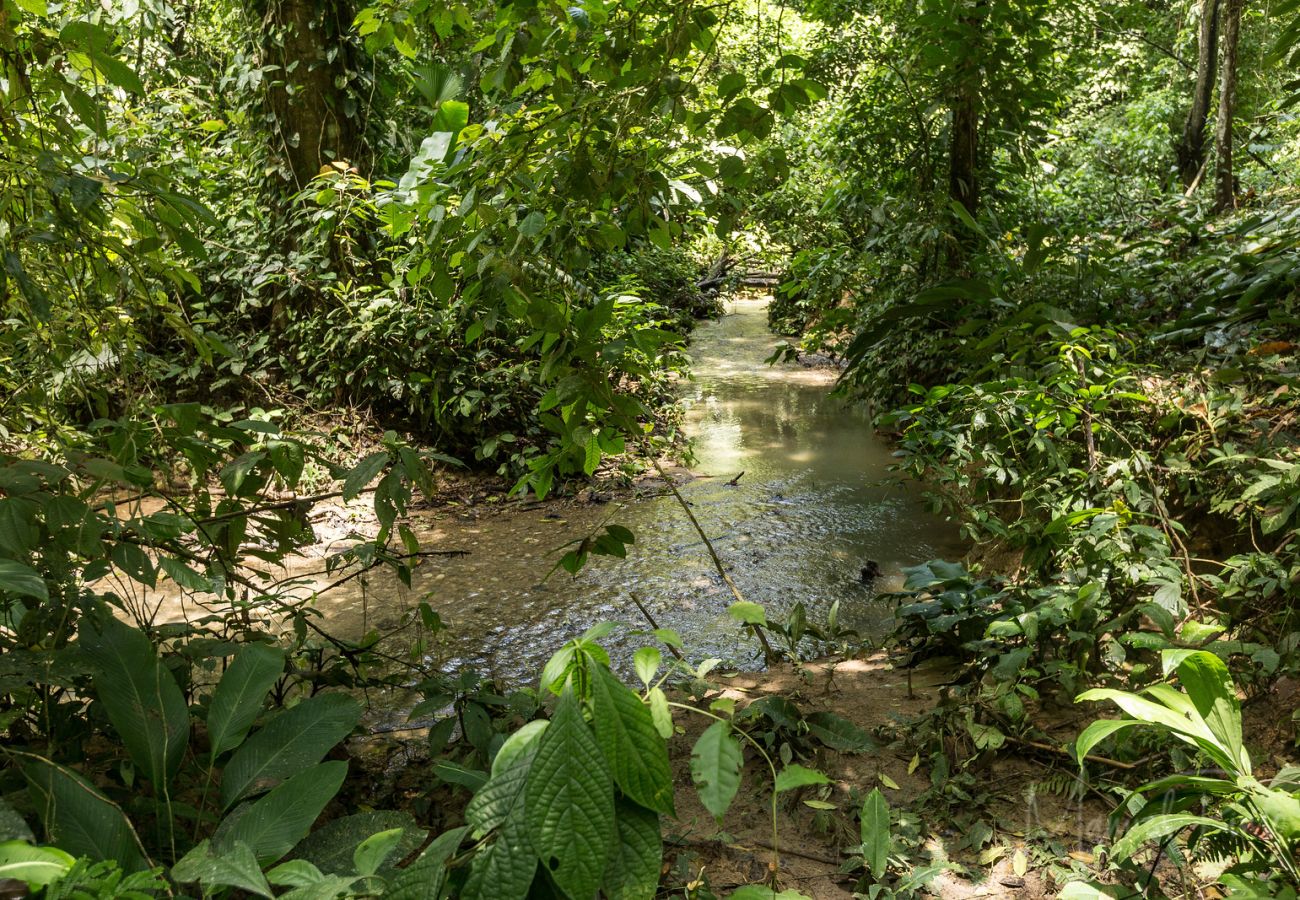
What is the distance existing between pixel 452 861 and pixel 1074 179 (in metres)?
10.3

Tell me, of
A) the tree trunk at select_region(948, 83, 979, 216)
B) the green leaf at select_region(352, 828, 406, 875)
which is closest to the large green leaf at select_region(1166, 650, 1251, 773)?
the green leaf at select_region(352, 828, 406, 875)

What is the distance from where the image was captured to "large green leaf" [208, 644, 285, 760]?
171cm

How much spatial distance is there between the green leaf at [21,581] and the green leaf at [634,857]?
0.93 meters

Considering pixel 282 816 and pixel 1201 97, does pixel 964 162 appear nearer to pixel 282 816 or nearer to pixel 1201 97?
pixel 282 816

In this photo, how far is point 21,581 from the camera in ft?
4.41

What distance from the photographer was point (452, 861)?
47.0 inches

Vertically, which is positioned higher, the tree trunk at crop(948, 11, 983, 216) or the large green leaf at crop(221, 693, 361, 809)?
the tree trunk at crop(948, 11, 983, 216)

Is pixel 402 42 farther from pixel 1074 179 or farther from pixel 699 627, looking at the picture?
pixel 1074 179

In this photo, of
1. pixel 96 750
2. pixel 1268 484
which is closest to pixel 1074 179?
pixel 1268 484

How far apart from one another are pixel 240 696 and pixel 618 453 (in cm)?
172

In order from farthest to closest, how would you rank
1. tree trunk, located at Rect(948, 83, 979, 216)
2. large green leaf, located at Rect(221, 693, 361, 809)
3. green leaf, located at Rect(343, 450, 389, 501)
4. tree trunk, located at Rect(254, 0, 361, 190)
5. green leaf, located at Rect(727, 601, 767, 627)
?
1. tree trunk, located at Rect(254, 0, 361, 190)
2. tree trunk, located at Rect(948, 83, 979, 216)
3. green leaf, located at Rect(343, 450, 389, 501)
4. green leaf, located at Rect(727, 601, 767, 627)
5. large green leaf, located at Rect(221, 693, 361, 809)

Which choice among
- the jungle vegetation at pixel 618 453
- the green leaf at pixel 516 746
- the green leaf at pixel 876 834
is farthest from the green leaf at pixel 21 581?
the green leaf at pixel 876 834

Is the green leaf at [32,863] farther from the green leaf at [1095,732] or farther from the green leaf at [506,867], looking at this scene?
the green leaf at [1095,732]

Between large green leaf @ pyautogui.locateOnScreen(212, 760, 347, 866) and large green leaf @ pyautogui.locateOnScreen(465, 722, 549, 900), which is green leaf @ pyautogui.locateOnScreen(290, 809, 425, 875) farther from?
large green leaf @ pyautogui.locateOnScreen(465, 722, 549, 900)
